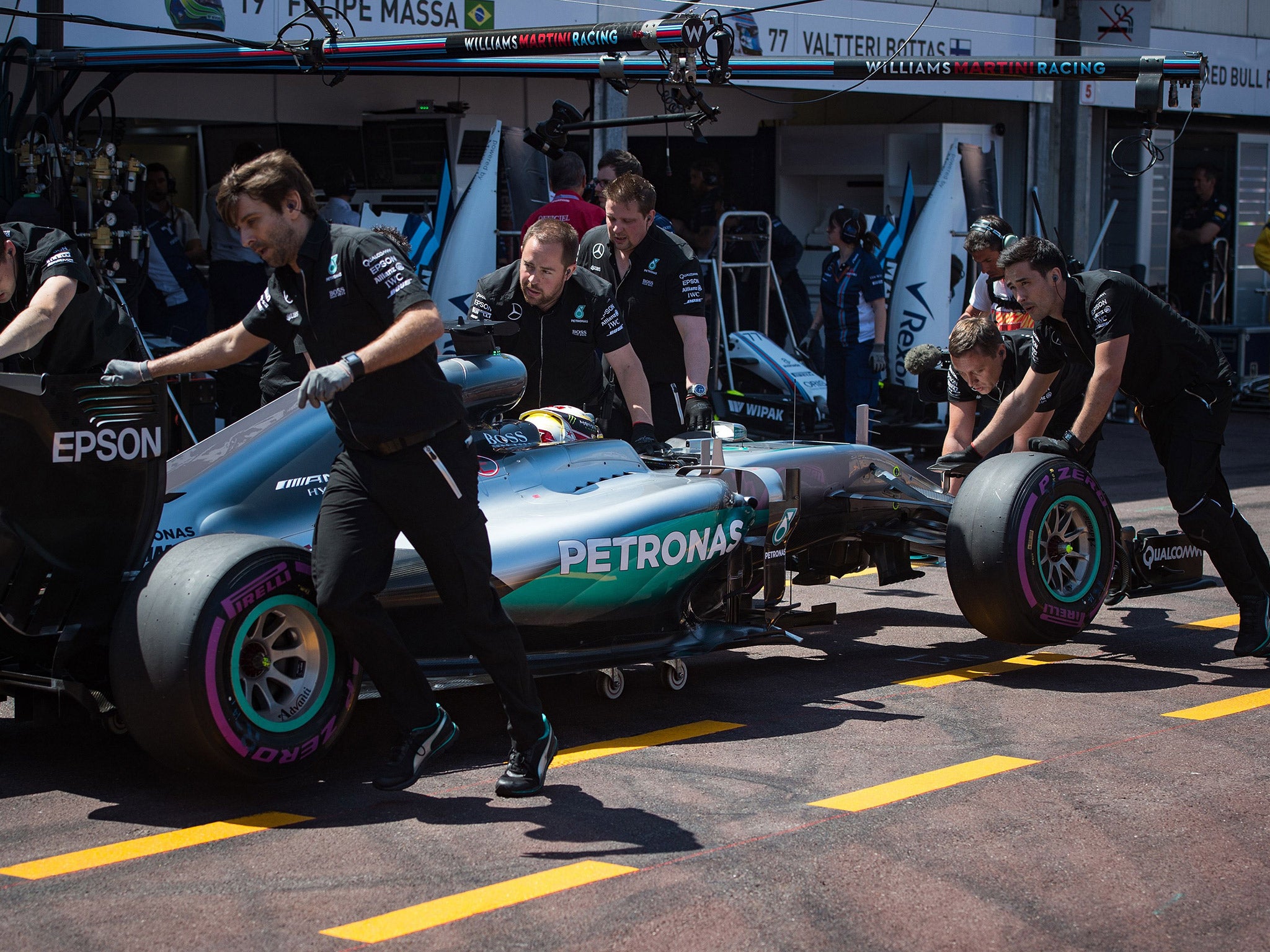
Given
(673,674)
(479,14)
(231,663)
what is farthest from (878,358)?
(231,663)

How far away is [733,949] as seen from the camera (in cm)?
358

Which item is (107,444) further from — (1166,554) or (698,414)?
(1166,554)

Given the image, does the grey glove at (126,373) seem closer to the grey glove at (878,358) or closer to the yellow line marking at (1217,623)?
the yellow line marking at (1217,623)

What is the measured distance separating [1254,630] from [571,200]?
489 centimetres

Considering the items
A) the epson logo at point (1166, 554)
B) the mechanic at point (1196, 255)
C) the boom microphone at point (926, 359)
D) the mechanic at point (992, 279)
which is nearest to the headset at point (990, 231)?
the mechanic at point (992, 279)

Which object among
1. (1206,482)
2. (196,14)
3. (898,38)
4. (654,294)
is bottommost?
(1206,482)

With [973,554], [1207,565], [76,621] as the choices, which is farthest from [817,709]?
[1207,565]

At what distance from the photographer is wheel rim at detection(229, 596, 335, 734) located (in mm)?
4629

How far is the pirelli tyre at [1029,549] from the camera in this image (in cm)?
627

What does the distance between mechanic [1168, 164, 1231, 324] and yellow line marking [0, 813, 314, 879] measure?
729 inches

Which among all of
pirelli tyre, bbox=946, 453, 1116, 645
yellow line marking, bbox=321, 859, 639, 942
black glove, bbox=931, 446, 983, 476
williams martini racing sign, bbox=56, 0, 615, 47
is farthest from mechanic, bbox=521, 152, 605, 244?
yellow line marking, bbox=321, 859, 639, 942

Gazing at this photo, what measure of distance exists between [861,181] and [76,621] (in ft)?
49.5

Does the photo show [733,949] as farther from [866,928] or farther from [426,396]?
[426,396]

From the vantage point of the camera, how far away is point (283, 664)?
4793 mm
